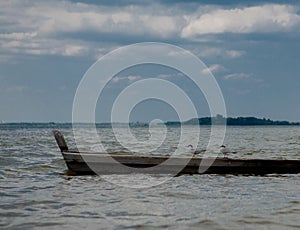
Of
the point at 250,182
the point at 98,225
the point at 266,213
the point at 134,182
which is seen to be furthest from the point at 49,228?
the point at 250,182

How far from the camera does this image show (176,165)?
1532 cm

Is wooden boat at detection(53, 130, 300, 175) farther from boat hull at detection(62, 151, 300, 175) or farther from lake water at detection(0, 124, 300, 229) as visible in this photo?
lake water at detection(0, 124, 300, 229)

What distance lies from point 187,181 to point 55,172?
5343mm

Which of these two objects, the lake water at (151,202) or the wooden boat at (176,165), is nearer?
the lake water at (151,202)

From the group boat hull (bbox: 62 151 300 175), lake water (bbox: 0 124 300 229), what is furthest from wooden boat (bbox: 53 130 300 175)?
lake water (bbox: 0 124 300 229)

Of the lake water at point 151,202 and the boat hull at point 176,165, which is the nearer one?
the lake water at point 151,202

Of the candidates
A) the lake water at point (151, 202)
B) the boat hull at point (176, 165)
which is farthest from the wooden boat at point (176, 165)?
the lake water at point (151, 202)

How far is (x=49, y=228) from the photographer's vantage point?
8.48 m

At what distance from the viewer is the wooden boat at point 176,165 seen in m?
15.3

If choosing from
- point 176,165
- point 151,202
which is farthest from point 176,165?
point 151,202

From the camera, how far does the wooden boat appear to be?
50.2 ft

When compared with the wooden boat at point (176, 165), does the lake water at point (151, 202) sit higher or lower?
lower

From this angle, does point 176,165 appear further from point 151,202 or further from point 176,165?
point 151,202

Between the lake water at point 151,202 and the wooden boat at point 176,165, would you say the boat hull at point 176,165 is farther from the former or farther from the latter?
the lake water at point 151,202
